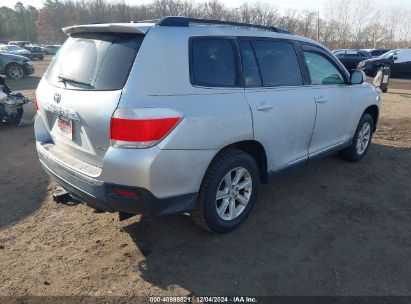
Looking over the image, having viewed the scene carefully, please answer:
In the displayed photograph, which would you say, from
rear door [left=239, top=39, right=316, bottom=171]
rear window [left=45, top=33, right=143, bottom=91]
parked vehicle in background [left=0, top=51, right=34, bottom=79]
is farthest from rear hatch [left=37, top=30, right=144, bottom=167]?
parked vehicle in background [left=0, top=51, right=34, bottom=79]

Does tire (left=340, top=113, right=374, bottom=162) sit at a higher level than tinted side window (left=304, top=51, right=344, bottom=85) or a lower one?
lower

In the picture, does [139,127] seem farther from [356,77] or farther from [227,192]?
[356,77]

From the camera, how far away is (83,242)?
3.30 metres

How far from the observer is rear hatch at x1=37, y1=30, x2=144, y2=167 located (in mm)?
2602

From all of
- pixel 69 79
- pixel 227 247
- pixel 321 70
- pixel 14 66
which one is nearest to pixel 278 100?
pixel 321 70

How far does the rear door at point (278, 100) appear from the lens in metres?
3.31

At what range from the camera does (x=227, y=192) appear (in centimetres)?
→ 328

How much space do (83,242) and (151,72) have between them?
1768mm

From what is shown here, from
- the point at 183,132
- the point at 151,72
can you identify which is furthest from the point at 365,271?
the point at 151,72

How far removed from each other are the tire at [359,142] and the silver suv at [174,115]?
164 centimetres

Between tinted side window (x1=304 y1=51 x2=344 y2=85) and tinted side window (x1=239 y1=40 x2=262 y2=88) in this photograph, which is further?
tinted side window (x1=304 y1=51 x2=344 y2=85)

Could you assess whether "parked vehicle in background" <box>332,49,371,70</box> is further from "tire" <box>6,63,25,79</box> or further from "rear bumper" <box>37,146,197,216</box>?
"rear bumper" <box>37,146,197,216</box>

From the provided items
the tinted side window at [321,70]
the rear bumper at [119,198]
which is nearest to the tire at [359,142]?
the tinted side window at [321,70]

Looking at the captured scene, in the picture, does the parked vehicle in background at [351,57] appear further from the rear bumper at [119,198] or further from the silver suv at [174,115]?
the rear bumper at [119,198]
